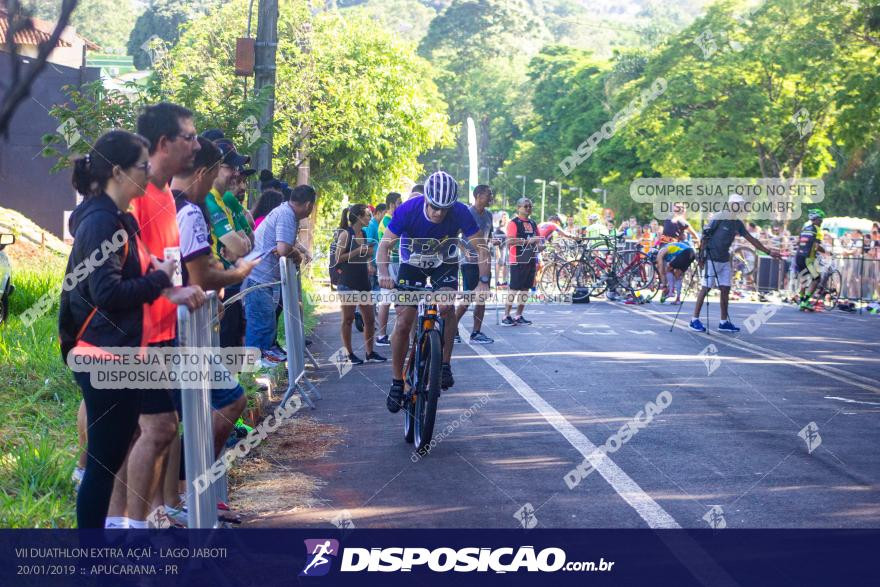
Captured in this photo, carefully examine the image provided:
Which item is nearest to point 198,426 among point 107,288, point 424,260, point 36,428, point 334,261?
point 107,288

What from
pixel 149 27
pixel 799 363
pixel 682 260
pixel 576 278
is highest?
pixel 149 27

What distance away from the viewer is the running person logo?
5.53 m

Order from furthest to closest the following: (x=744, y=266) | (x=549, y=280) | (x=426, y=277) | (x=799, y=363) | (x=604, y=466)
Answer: (x=744, y=266) → (x=549, y=280) → (x=799, y=363) → (x=426, y=277) → (x=604, y=466)

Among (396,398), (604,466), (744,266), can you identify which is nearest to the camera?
(604,466)

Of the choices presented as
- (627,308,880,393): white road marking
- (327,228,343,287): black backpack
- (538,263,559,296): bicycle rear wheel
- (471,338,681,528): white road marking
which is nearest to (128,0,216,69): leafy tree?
(538,263,559,296): bicycle rear wheel

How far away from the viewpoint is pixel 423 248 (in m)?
9.12

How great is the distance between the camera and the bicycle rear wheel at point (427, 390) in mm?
8297

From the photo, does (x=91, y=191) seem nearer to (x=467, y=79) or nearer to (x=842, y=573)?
(x=842, y=573)

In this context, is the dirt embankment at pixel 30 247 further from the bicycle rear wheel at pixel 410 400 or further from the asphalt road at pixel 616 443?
the bicycle rear wheel at pixel 410 400

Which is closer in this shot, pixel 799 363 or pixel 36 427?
pixel 36 427

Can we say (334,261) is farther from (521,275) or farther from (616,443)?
(616,443)

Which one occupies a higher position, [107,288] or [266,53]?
[266,53]

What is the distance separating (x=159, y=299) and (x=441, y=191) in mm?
3851

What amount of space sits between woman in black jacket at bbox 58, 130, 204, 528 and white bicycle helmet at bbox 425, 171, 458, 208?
159 inches
